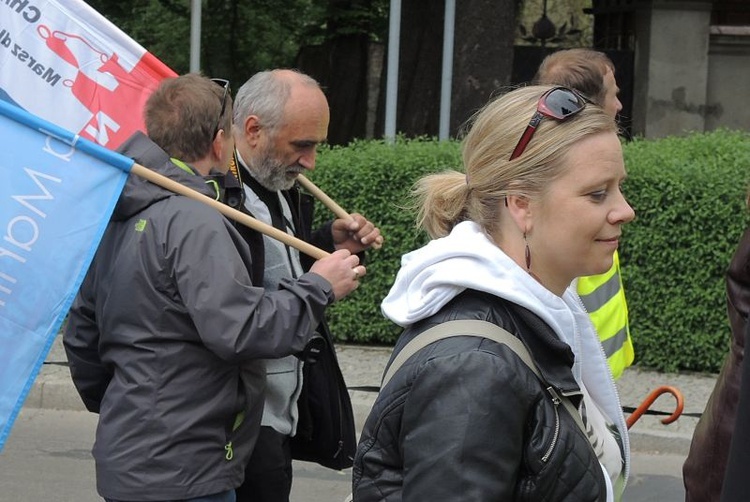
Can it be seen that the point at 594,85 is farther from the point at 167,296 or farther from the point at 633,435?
the point at 633,435

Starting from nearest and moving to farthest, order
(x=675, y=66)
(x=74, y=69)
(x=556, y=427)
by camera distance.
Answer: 1. (x=556, y=427)
2. (x=74, y=69)
3. (x=675, y=66)

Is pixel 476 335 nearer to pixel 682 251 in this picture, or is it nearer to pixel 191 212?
pixel 191 212

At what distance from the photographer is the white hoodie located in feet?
7.36

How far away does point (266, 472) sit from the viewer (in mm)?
3938

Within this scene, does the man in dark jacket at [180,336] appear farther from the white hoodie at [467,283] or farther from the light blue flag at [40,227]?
the white hoodie at [467,283]

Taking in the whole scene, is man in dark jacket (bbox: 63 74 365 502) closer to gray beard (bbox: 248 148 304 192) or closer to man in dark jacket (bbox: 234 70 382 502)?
man in dark jacket (bbox: 234 70 382 502)

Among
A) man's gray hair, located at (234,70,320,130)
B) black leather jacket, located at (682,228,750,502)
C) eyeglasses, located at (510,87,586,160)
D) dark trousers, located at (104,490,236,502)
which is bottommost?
dark trousers, located at (104,490,236,502)

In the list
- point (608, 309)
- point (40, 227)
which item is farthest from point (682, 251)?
point (40, 227)

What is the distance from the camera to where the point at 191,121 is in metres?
3.64

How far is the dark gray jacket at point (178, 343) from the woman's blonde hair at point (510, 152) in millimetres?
1023

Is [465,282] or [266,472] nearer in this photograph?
[465,282]

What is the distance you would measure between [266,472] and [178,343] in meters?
0.71

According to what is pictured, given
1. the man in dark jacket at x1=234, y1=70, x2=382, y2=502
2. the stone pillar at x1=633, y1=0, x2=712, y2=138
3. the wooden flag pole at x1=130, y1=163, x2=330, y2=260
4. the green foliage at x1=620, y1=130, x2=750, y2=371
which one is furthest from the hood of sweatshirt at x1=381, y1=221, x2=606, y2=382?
the stone pillar at x1=633, y1=0, x2=712, y2=138

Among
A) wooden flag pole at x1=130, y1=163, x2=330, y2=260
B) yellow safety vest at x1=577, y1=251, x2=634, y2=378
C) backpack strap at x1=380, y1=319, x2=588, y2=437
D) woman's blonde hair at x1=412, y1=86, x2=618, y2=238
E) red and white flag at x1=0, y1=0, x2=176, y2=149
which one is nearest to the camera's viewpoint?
backpack strap at x1=380, y1=319, x2=588, y2=437
